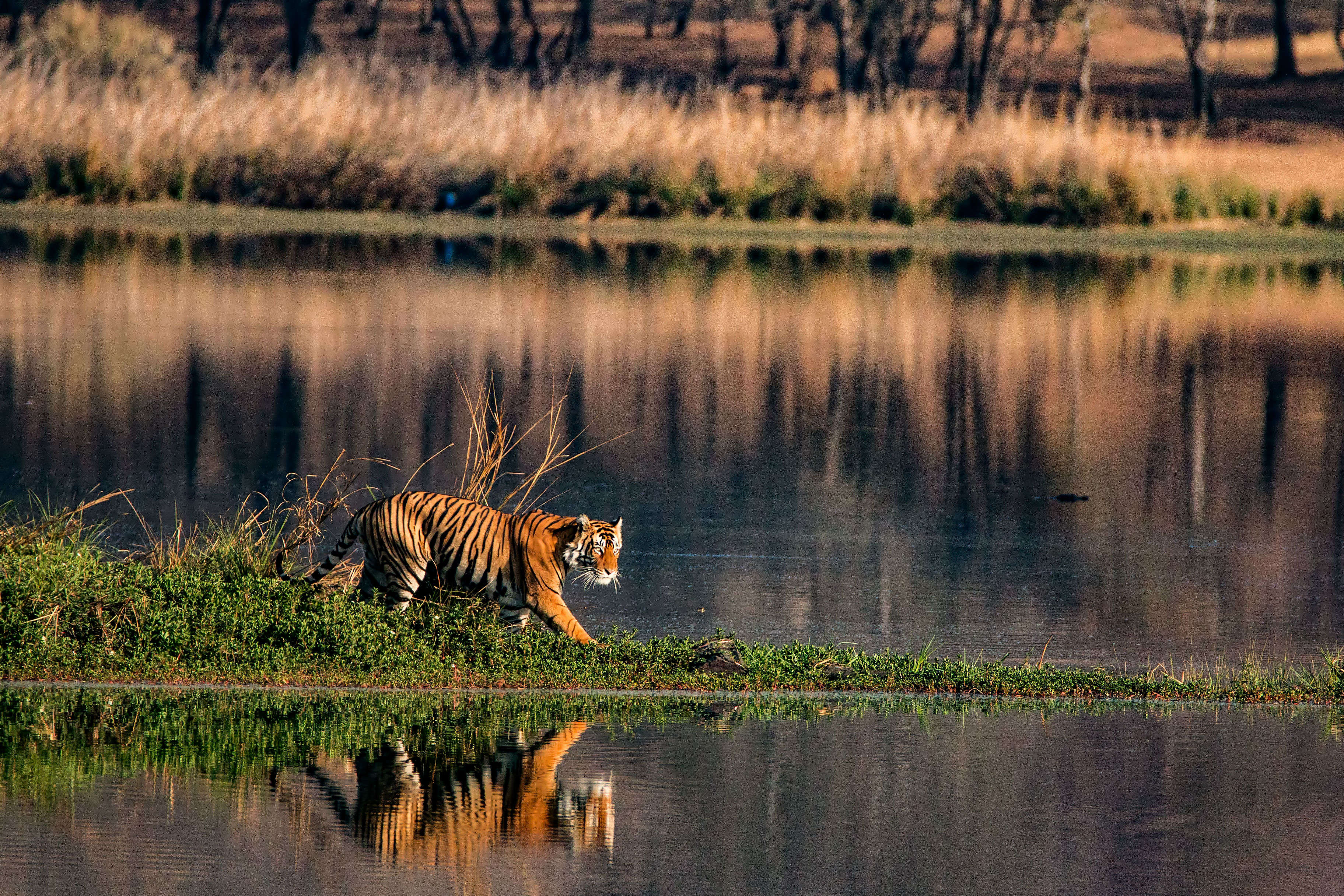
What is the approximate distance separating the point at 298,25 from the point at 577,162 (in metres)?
15.9

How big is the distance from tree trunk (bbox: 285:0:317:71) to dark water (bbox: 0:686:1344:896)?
44.4 m

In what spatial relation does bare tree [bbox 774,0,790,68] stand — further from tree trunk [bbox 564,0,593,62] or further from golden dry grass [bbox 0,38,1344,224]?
golden dry grass [bbox 0,38,1344,224]

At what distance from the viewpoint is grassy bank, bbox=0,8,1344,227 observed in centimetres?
3819

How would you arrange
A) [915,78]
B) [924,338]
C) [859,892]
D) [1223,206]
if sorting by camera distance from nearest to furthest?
[859,892] → [924,338] → [1223,206] → [915,78]

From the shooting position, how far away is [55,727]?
885 cm

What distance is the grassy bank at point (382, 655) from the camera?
376 inches

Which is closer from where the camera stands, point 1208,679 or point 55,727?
point 55,727

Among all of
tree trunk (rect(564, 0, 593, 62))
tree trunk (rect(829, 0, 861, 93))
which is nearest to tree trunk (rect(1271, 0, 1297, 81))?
tree trunk (rect(829, 0, 861, 93))

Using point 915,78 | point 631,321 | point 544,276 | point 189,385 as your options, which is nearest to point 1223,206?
point 544,276

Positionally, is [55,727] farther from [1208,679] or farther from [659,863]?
[1208,679]

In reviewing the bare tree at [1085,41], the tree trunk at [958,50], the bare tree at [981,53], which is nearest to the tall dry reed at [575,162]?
the bare tree at [981,53]

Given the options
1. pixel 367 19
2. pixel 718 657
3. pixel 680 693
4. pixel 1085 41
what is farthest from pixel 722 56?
pixel 680 693

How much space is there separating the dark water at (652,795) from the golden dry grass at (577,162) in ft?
98.4

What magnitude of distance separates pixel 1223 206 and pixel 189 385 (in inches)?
957
